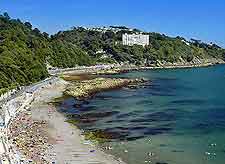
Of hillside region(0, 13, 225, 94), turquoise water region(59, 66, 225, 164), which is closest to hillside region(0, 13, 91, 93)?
hillside region(0, 13, 225, 94)

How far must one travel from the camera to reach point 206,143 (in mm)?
39875

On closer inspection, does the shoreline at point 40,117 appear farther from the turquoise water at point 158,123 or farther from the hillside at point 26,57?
the hillside at point 26,57

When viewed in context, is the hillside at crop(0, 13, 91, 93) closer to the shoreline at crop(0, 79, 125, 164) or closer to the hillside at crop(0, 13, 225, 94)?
the hillside at crop(0, 13, 225, 94)

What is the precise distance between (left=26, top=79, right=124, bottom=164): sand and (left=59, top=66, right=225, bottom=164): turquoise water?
5.48ft

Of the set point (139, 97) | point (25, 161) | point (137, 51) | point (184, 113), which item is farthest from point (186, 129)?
point (137, 51)

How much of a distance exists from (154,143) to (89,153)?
20.8 ft

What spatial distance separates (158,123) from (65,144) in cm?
1361

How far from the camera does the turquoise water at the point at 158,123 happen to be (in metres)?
36.2

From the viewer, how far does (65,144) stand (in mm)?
39219

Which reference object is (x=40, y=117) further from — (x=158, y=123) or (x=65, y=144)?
(x=65, y=144)

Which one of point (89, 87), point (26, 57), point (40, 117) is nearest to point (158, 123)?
point (40, 117)

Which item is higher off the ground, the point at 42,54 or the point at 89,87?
the point at 42,54

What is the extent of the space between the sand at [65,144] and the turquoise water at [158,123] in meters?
1.67

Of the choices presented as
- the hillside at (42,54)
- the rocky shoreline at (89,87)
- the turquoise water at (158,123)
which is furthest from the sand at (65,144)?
the rocky shoreline at (89,87)
